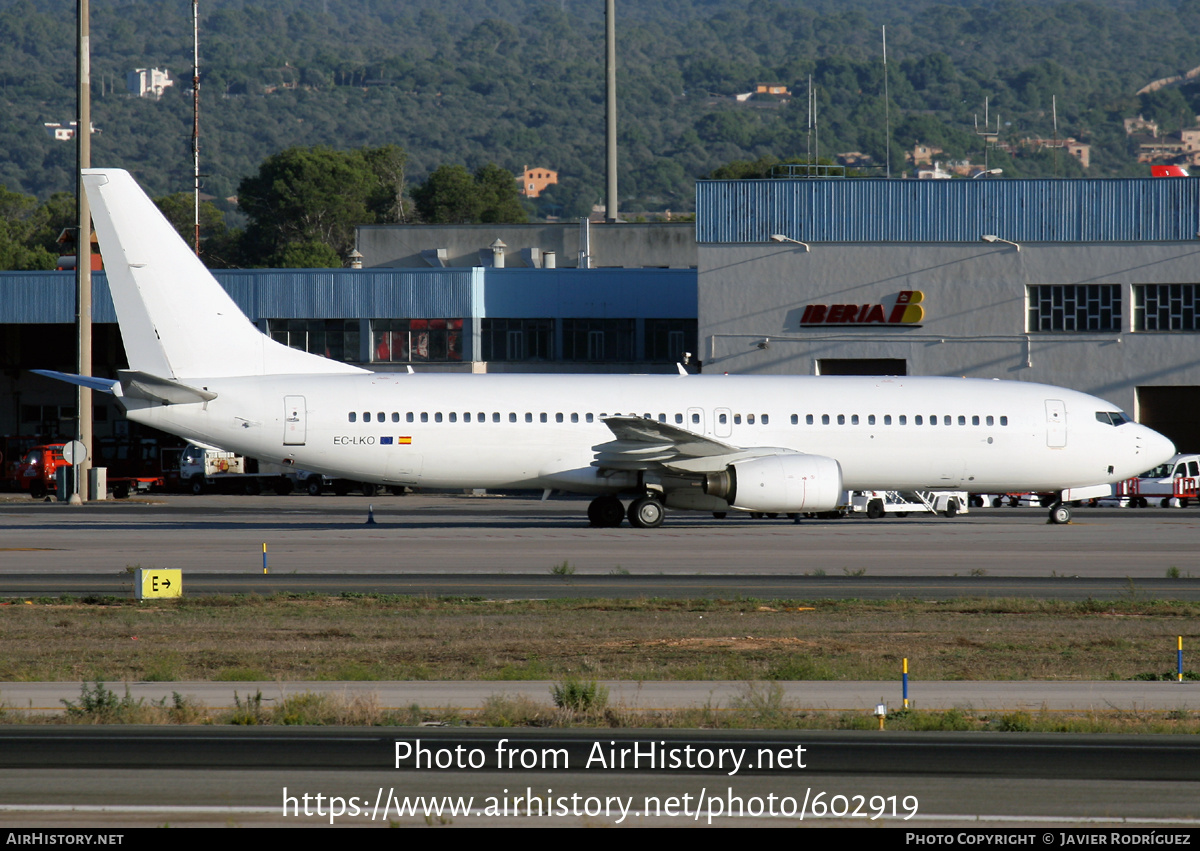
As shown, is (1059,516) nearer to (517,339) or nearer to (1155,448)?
(1155,448)

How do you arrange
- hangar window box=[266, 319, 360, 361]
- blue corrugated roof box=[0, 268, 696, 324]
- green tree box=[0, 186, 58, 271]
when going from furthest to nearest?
green tree box=[0, 186, 58, 271] < hangar window box=[266, 319, 360, 361] < blue corrugated roof box=[0, 268, 696, 324]

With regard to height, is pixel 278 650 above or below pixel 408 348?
below

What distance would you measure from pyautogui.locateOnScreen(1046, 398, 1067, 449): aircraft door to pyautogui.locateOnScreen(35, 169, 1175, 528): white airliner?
0.04 m

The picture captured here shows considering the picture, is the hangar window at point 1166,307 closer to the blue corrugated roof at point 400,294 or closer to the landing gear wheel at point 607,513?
the blue corrugated roof at point 400,294

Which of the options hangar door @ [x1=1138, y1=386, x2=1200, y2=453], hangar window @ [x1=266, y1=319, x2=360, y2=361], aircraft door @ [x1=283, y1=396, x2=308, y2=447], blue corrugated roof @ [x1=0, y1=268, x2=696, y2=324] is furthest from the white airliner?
hangar window @ [x1=266, y1=319, x2=360, y2=361]

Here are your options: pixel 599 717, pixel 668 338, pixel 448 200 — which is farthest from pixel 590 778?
pixel 448 200

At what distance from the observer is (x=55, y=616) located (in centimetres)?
1962

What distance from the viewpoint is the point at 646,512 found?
1359 inches

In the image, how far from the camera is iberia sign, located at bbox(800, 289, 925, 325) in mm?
55281

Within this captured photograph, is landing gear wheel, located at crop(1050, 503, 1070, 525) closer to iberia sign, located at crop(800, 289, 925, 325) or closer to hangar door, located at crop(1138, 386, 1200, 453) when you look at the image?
iberia sign, located at crop(800, 289, 925, 325)

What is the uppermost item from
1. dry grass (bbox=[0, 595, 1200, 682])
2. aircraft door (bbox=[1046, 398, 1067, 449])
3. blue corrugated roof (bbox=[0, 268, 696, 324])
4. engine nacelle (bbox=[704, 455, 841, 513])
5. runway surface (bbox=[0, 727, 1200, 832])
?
blue corrugated roof (bbox=[0, 268, 696, 324])

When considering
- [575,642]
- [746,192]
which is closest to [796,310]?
[746,192]

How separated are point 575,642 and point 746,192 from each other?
136 ft
